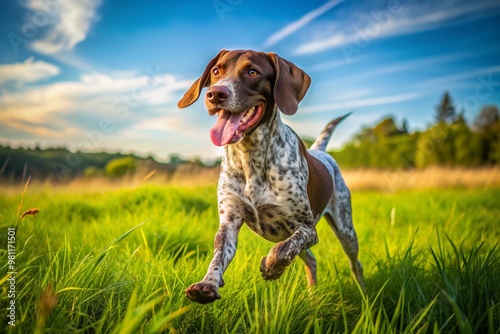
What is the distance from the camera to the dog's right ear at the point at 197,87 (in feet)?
11.4

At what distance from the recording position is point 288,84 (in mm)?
3307

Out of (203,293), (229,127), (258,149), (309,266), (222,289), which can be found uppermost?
(229,127)

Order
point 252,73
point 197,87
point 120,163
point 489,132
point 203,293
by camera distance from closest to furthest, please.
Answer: point 203,293 < point 252,73 < point 197,87 < point 120,163 < point 489,132

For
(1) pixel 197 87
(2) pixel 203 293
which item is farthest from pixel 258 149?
(2) pixel 203 293

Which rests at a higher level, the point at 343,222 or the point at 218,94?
the point at 218,94

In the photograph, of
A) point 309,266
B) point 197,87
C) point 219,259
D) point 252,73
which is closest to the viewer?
point 219,259

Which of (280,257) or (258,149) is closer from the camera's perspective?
(280,257)

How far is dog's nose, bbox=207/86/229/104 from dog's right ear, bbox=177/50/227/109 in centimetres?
54

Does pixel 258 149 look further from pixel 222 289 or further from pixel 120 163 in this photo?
pixel 120 163

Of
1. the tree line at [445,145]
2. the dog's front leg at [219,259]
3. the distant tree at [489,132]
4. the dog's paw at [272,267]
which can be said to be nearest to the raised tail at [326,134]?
the dog's front leg at [219,259]

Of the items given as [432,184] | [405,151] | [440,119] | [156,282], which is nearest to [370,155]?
[405,151]

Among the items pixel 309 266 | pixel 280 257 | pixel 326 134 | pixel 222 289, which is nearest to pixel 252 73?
pixel 280 257

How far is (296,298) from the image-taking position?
9.64 feet

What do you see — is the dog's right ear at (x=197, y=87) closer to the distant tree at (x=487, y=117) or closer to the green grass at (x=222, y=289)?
the green grass at (x=222, y=289)
